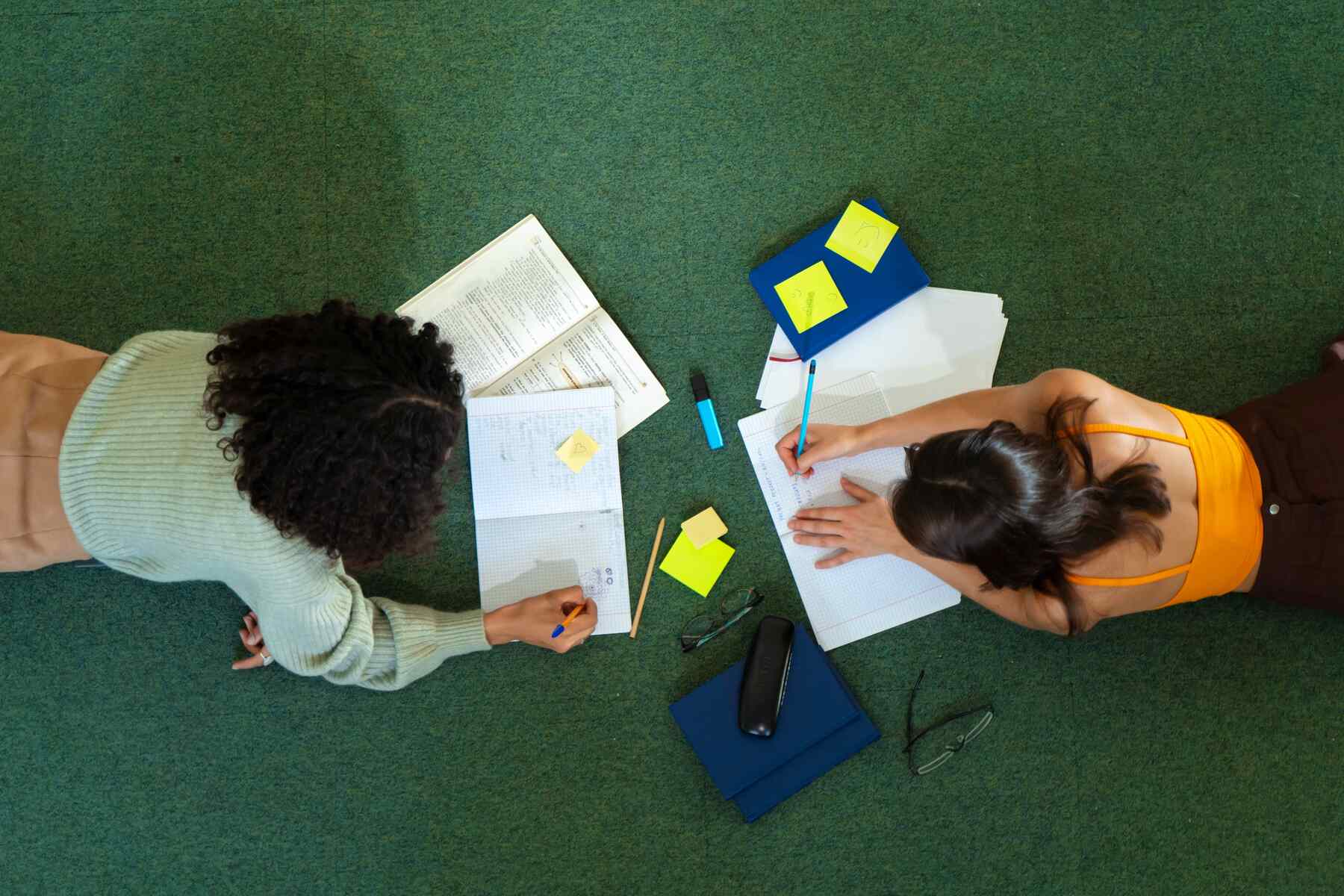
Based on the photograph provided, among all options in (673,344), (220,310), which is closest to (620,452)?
(673,344)

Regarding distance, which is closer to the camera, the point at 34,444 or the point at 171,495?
the point at 171,495

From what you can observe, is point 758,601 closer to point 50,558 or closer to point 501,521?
point 501,521

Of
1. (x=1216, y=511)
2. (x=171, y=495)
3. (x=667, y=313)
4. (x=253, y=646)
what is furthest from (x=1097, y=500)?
(x=253, y=646)

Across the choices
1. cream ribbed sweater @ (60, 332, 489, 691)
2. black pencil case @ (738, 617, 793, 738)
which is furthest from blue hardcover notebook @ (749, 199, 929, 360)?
cream ribbed sweater @ (60, 332, 489, 691)

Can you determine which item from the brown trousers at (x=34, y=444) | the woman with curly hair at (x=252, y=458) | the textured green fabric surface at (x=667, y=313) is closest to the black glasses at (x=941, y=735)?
the textured green fabric surface at (x=667, y=313)

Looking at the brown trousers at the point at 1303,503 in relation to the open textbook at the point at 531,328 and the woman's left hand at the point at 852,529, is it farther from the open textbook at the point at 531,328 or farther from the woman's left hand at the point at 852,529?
the open textbook at the point at 531,328

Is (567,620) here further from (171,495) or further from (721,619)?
(171,495)

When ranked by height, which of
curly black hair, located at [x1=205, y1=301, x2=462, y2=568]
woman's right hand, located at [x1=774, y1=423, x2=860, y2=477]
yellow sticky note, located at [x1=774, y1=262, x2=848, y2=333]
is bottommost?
woman's right hand, located at [x1=774, y1=423, x2=860, y2=477]

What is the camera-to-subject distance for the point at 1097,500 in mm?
1127

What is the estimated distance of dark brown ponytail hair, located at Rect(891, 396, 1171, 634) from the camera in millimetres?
1083

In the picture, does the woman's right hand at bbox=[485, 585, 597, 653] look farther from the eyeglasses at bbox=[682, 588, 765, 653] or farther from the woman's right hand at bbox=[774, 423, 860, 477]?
the woman's right hand at bbox=[774, 423, 860, 477]

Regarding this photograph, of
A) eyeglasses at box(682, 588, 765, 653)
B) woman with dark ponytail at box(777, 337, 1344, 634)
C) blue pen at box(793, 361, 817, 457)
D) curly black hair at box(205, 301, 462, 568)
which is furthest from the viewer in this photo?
eyeglasses at box(682, 588, 765, 653)

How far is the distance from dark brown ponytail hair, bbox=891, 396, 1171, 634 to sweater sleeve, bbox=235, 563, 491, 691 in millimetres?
760

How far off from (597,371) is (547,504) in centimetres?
26
